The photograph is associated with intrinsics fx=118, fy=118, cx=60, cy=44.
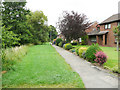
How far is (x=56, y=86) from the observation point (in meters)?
4.26

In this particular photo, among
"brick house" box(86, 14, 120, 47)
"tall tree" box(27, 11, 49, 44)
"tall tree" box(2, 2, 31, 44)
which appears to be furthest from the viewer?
"tall tree" box(27, 11, 49, 44)

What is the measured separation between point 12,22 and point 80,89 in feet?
56.3

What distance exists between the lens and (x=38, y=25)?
35344mm

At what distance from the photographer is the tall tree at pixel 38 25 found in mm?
33844

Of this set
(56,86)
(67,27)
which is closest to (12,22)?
(67,27)

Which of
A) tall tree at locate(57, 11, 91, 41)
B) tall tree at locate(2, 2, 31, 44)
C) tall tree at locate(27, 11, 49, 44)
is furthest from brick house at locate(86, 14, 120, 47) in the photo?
tall tree at locate(2, 2, 31, 44)

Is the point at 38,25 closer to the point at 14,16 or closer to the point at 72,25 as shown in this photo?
the point at 14,16

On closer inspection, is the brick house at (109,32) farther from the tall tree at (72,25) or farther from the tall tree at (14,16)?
the tall tree at (14,16)

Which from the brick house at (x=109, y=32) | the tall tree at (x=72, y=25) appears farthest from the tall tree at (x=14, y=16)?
the brick house at (x=109, y=32)

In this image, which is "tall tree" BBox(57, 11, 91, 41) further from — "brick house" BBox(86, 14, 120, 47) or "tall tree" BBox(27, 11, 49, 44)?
"tall tree" BBox(27, 11, 49, 44)

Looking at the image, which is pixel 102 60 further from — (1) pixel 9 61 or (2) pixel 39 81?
(1) pixel 9 61

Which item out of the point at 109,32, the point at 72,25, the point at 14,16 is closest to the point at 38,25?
the point at 14,16

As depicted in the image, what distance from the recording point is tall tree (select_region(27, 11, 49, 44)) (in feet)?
111

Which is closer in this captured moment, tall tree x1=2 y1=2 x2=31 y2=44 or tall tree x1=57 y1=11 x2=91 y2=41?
tall tree x1=2 y1=2 x2=31 y2=44
